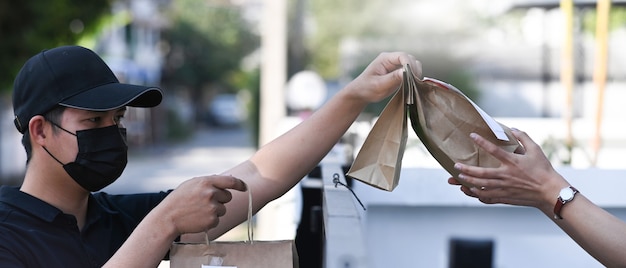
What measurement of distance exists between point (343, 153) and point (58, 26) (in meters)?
10.5

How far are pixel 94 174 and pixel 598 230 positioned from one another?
130 cm

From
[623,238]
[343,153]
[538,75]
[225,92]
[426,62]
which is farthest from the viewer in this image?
[225,92]

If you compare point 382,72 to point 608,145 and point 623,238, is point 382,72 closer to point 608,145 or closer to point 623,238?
point 623,238

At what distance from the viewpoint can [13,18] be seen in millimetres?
14141

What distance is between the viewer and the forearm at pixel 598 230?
201 centimetres

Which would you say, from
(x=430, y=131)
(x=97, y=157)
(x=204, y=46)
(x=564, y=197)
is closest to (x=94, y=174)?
(x=97, y=157)

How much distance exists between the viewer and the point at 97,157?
7.20 ft

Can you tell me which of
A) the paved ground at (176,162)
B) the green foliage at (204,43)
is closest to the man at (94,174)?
the paved ground at (176,162)

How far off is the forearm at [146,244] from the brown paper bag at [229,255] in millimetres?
47

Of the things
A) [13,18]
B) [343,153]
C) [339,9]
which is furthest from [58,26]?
[339,9]

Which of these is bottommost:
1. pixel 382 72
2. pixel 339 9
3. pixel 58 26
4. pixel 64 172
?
pixel 64 172

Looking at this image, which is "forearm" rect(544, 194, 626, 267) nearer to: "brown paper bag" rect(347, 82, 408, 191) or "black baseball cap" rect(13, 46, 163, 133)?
"brown paper bag" rect(347, 82, 408, 191)

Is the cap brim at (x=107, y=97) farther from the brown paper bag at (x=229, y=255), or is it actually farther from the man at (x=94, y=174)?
the brown paper bag at (x=229, y=255)

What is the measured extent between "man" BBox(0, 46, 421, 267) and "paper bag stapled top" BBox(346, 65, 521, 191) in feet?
0.36
